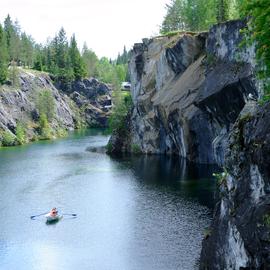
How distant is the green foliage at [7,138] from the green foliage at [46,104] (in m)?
22.4

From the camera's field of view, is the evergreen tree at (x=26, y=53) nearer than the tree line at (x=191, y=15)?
No

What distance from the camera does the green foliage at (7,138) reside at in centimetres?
12150

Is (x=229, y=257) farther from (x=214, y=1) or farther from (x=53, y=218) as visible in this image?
(x=214, y=1)

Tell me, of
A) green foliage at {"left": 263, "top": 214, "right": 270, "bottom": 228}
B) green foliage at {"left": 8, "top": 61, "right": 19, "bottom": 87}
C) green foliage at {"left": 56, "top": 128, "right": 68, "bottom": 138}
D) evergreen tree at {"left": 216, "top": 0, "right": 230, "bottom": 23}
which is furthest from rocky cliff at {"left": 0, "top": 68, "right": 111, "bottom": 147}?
green foliage at {"left": 263, "top": 214, "right": 270, "bottom": 228}

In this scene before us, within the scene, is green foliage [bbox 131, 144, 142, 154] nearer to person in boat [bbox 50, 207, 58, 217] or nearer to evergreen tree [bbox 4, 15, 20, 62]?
person in boat [bbox 50, 207, 58, 217]

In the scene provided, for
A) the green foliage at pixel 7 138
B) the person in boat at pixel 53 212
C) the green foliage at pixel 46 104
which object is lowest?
the person in boat at pixel 53 212

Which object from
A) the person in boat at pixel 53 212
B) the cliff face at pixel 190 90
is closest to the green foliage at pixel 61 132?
the cliff face at pixel 190 90

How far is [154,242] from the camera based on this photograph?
4459 centimetres

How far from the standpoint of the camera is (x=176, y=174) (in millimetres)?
76625

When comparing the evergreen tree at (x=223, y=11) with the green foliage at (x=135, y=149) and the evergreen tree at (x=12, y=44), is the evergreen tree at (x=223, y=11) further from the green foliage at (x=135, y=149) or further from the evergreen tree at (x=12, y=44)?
the evergreen tree at (x=12, y=44)

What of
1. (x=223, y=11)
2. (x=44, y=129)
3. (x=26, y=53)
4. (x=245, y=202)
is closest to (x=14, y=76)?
(x=44, y=129)

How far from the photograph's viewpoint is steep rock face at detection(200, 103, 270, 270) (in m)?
A: 24.0

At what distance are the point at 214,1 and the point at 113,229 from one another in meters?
67.4

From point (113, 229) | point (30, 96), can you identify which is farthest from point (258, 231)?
point (30, 96)
